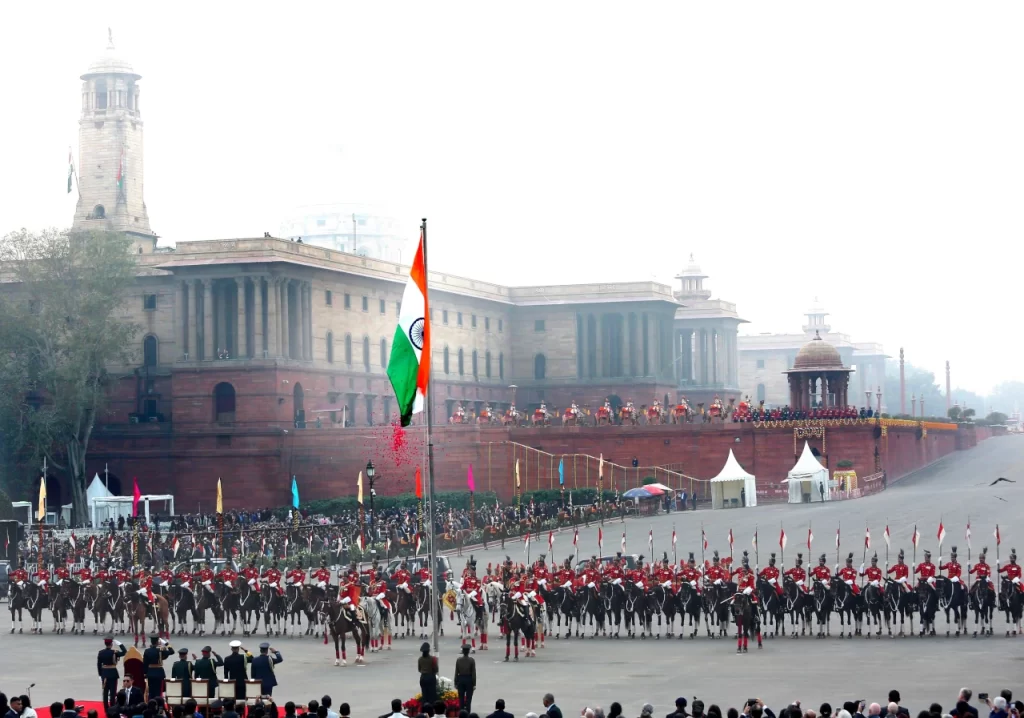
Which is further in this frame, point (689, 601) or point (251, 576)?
point (251, 576)

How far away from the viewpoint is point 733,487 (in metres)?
73.8

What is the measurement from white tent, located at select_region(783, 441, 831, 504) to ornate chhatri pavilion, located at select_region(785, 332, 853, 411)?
1140 centimetres

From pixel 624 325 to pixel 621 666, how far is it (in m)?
77.8

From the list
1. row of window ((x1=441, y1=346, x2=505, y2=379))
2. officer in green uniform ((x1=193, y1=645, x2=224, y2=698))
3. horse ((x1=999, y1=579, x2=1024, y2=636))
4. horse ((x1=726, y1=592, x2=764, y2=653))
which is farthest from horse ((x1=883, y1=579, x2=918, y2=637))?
row of window ((x1=441, y1=346, x2=505, y2=379))

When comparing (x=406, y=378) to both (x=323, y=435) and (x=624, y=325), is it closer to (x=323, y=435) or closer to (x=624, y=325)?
(x=323, y=435)

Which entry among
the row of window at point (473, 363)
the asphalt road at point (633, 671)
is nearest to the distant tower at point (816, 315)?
the row of window at point (473, 363)

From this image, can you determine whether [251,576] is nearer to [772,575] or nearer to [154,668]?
[772,575]

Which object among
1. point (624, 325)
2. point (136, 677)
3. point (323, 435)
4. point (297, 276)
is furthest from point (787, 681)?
point (624, 325)

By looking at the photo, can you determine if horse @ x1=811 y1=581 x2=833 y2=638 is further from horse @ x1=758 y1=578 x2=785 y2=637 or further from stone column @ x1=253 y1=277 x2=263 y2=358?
stone column @ x1=253 y1=277 x2=263 y2=358

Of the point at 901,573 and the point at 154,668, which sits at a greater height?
the point at 901,573

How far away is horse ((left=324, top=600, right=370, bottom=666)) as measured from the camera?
35.1m

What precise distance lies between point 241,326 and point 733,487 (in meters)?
27.4

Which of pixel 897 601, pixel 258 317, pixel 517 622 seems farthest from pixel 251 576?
pixel 258 317

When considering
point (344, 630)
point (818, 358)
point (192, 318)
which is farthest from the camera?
point (192, 318)
